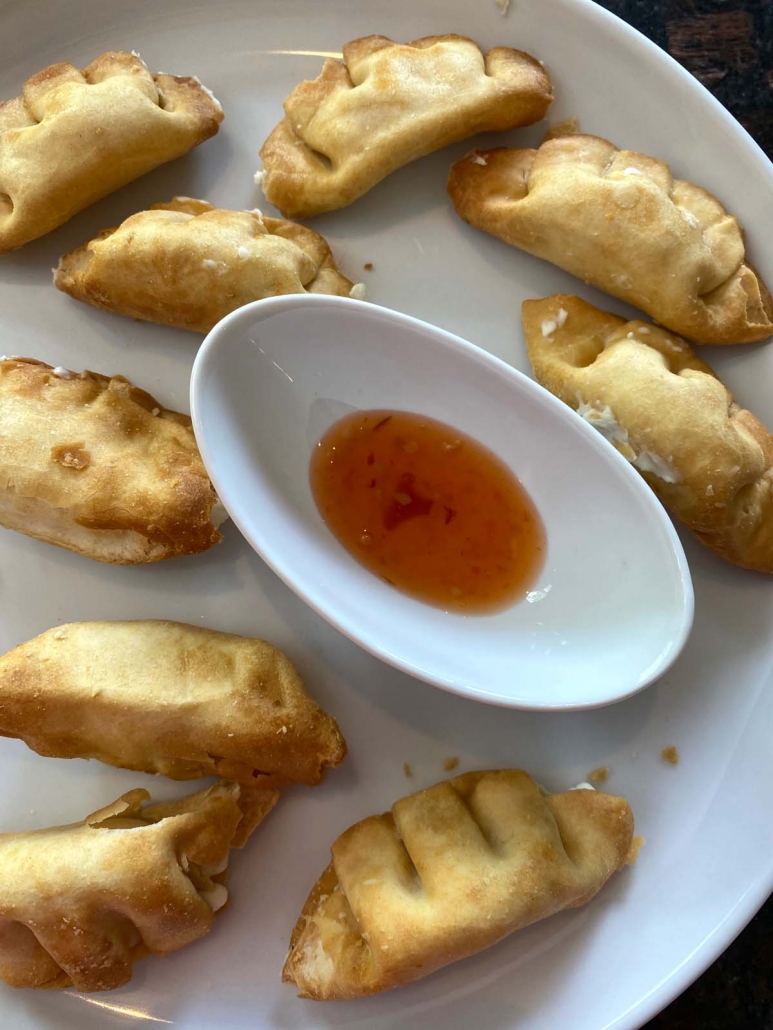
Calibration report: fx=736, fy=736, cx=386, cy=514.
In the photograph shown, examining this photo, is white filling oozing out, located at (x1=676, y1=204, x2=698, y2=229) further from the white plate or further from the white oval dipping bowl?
the white oval dipping bowl

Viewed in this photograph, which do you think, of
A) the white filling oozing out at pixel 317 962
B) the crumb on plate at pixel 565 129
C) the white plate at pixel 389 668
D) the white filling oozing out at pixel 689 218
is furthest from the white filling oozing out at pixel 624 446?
the white filling oozing out at pixel 317 962

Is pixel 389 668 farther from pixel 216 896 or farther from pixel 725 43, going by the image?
pixel 725 43

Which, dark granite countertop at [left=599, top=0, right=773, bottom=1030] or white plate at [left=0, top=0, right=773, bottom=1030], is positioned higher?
dark granite countertop at [left=599, top=0, right=773, bottom=1030]

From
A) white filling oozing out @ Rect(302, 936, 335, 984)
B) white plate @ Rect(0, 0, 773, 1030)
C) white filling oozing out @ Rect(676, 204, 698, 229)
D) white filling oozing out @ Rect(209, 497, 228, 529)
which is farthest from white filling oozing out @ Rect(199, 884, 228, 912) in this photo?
white filling oozing out @ Rect(676, 204, 698, 229)

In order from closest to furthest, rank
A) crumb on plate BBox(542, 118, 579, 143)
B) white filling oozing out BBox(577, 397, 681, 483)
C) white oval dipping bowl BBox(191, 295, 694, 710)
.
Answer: white oval dipping bowl BBox(191, 295, 694, 710) < white filling oozing out BBox(577, 397, 681, 483) < crumb on plate BBox(542, 118, 579, 143)

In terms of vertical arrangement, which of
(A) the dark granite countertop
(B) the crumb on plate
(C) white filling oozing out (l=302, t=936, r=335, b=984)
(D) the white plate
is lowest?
(C) white filling oozing out (l=302, t=936, r=335, b=984)

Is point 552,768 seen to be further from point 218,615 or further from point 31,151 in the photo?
point 31,151
